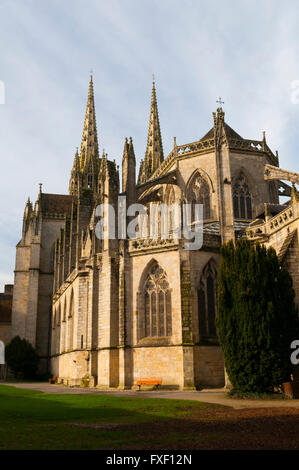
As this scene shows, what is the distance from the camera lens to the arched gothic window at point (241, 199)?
28.8 m

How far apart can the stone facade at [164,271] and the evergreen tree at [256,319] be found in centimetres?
234

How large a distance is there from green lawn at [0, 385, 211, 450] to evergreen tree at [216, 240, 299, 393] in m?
3.32

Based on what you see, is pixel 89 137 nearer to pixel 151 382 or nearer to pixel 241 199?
pixel 241 199

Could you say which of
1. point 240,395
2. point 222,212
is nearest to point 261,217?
point 222,212

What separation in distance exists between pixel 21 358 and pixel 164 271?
928 inches

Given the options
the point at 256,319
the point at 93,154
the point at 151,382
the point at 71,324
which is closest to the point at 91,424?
the point at 256,319

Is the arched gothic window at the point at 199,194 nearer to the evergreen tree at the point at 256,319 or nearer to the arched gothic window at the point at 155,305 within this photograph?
the arched gothic window at the point at 155,305

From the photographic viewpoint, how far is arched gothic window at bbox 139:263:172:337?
76.2 ft

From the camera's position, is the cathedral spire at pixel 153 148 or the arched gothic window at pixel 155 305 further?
the cathedral spire at pixel 153 148

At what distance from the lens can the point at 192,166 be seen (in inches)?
1182

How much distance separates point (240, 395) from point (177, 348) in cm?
593

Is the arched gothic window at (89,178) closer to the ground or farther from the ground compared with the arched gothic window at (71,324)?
farther from the ground

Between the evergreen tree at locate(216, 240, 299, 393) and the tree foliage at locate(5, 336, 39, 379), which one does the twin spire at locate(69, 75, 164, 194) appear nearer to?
the tree foliage at locate(5, 336, 39, 379)

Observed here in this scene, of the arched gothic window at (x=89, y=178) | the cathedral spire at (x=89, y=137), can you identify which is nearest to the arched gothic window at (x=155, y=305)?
the arched gothic window at (x=89, y=178)
